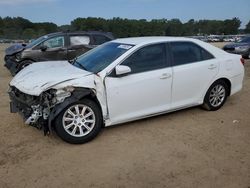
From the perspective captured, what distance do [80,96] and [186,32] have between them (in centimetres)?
7899

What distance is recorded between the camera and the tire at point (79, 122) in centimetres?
494

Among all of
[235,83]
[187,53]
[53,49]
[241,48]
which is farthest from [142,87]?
[241,48]

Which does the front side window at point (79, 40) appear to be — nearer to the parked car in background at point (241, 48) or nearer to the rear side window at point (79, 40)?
the rear side window at point (79, 40)

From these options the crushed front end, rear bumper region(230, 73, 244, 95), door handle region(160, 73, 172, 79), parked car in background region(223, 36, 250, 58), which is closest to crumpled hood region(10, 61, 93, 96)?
the crushed front end

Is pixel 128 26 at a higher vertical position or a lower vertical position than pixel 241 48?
higher

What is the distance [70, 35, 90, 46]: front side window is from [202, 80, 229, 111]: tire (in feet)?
21.4

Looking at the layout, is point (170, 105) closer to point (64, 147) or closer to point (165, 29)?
point (64, 147)

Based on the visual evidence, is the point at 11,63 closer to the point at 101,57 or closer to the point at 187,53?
the point at 101,57

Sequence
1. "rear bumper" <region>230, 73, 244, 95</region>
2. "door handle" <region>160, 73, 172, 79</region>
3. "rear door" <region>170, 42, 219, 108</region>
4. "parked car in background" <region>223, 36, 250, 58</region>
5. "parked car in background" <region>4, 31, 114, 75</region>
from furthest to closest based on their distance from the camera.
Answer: "parked car in background" <region>223, 36, 250, 58</region>, "parked car in background" <region>4, 31, 114, 75</region>, "rear bumper" <region>230, 73, 244, 95</region>, "rear door" <region>170, 42, 219, 108</region>, "door handle" <region>160, 73, 172, 79</region>

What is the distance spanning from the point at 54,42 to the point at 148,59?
690 centimetres

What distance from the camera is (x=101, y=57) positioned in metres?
5.86

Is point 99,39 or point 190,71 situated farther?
point 99,39

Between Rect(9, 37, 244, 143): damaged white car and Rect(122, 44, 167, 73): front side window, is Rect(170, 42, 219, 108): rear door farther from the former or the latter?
Rect(122, 44, 167, 73): front side window

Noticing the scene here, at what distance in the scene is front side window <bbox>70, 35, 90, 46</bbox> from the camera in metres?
11.9
